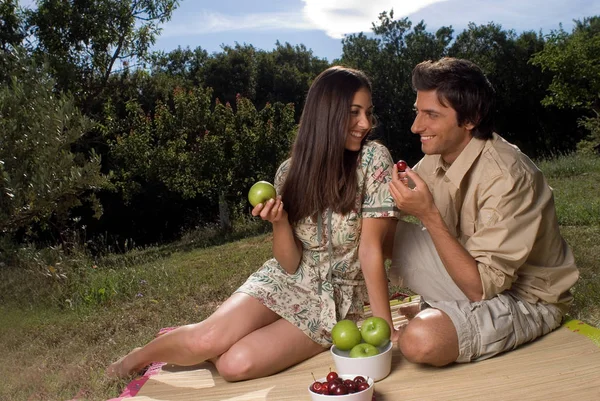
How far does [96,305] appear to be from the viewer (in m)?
6.93

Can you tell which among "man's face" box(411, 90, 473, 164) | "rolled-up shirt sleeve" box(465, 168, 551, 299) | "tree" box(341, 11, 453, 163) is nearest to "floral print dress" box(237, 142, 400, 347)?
"man's face" box(411, 90, 473, 164)

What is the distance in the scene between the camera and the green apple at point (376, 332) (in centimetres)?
341

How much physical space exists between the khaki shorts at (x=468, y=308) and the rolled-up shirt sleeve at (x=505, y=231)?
15 cm

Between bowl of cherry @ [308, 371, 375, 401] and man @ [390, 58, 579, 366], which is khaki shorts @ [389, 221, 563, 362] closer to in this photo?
man @ [390, 58, 579, 366]

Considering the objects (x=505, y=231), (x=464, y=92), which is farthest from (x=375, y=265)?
(x=464, y=92)

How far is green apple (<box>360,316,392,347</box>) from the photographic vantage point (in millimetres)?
3408

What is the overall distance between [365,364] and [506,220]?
106 centimetres

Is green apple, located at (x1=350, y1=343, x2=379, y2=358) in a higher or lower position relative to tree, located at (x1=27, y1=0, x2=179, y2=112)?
lower

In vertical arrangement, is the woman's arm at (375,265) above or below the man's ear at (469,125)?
below

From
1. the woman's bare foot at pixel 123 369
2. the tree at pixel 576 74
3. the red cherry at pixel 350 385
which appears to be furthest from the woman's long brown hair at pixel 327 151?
the tree at pixel 576 74

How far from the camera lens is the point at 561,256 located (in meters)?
3.83

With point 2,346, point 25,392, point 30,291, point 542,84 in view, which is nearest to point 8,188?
point 30,291

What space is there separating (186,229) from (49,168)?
11.9 metres

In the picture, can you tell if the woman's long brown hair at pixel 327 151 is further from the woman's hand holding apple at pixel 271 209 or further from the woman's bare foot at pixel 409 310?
the woman's bare foot at pixel 409 310
